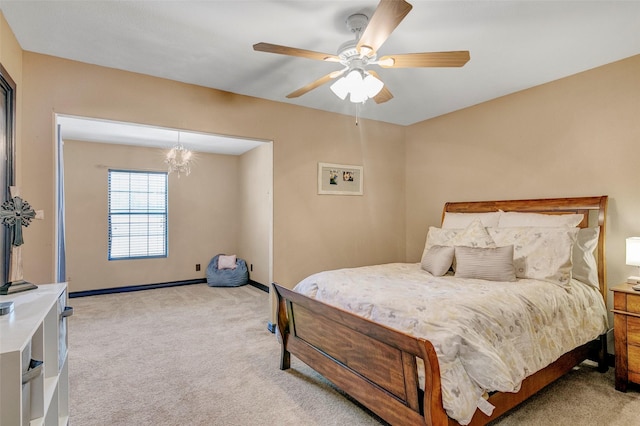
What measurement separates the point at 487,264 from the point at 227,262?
15.2ft

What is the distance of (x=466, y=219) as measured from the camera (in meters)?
3.65

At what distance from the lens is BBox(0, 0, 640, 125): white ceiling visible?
6.88ft

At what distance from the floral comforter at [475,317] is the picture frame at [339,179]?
58.8 inches

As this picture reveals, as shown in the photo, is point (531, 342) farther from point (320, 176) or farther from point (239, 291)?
point (239, 291)

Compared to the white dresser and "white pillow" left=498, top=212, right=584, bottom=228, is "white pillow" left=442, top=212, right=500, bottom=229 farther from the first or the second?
the white dresser

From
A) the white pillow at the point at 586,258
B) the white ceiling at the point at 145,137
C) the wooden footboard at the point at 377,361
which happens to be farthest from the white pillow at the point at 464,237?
the white ceiling at the point at 145,137

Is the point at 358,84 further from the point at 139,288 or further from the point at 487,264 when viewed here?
the point at 139,288

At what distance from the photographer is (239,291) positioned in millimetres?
5645

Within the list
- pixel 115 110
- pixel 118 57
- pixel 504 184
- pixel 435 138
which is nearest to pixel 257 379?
pixel 115 110

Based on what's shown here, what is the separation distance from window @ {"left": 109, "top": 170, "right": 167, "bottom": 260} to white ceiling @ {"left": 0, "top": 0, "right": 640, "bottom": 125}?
3.38 m

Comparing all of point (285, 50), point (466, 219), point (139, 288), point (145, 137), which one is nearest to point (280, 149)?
point (285, 50)

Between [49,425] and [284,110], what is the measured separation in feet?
10.9

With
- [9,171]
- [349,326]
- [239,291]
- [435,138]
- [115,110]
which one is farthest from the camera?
[239,291]

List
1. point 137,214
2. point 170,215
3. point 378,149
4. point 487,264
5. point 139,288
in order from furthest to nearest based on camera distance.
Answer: point 170,215
point 137,214
point 139,288
point 378,149
point 487,264
